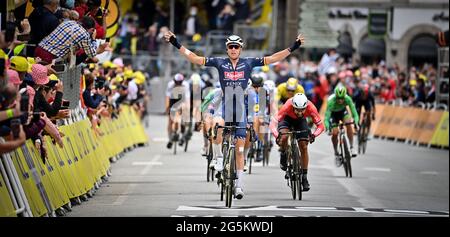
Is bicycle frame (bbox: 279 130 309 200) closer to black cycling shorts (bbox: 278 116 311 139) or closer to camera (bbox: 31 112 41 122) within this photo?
black cycling shorts (bbox: 278 116 311 139)

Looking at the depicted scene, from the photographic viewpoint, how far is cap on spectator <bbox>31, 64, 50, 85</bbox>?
679 inches

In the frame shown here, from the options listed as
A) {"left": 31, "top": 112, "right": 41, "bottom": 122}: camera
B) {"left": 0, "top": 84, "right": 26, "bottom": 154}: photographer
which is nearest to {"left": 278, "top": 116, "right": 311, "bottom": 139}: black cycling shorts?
{"left": 31, "top": 112, "right": 41, "bottom": 122}: camera

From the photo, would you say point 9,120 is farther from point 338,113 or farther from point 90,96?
point 338,113

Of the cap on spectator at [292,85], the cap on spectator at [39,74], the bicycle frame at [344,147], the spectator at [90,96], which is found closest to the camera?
the cap on spectator at [39,74]

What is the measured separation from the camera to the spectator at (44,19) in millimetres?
19109

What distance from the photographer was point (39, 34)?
19344mm

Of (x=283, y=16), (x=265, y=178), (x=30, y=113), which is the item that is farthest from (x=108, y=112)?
(x=283, y=16)

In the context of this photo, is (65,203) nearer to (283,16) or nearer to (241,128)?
(241,128)

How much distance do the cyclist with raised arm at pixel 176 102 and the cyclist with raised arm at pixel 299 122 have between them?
11145mm

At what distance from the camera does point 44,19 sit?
753 inches

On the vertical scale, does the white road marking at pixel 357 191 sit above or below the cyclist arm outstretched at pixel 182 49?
below

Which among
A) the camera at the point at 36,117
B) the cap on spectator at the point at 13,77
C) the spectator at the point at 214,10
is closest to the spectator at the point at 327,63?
the spectator at the point at 214,10

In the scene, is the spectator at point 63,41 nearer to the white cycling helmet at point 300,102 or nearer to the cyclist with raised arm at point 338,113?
the white cycling helmet at point 300,102

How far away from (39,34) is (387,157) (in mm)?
17136
